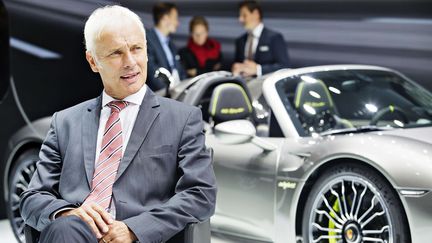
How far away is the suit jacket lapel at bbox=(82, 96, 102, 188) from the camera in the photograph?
280 centimetres

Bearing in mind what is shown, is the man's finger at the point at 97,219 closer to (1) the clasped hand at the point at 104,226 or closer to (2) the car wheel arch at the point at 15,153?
(1) the clasped hand at the point at 104,226

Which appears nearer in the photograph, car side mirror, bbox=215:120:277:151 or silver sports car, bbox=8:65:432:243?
silver sports car, bbox=8:65:432:243

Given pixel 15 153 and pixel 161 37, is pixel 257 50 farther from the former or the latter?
pixel 15 153

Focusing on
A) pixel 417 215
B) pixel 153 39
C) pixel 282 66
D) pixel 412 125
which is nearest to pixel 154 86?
pixel 153 39

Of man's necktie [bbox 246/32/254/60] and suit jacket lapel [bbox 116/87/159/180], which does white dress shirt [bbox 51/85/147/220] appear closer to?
suit jacket lapel [bbox 116/87/159/180]

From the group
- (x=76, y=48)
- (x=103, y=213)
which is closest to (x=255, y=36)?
(x=76, y=48)

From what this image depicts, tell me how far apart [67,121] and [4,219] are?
3135mm

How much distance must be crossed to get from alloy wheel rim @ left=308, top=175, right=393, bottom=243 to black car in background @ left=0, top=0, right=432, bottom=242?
1.40 metres

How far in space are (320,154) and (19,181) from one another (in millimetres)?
2352

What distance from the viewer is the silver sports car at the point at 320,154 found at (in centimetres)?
362

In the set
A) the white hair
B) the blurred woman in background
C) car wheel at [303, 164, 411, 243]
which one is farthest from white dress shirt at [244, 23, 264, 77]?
the white hair

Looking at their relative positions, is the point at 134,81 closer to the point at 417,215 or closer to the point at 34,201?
the point at 34,201

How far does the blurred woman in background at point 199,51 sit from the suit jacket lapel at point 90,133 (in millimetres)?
3985

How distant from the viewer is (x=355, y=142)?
3.81 m
